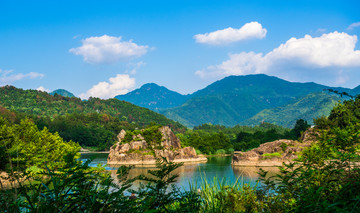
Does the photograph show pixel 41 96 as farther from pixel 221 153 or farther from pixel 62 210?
pixel 62 210

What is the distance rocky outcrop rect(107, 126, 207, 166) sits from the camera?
187ft

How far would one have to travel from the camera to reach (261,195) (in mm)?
4102

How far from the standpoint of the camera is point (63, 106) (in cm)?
16588

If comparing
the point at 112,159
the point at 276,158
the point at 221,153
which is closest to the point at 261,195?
the point at 276,158

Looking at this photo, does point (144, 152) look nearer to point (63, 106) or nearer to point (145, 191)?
point (145, 191)

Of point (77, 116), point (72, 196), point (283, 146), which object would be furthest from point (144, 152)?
point (77, 116)

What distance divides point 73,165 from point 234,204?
2812 millimetres

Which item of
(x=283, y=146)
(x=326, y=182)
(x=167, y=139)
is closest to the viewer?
(x=326, y=182)

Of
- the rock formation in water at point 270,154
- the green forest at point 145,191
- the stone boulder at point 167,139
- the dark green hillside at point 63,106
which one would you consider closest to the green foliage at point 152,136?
the stone boulder at point 167,139

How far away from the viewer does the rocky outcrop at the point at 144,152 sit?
56.9 metres

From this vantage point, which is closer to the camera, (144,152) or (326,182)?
(326,182)

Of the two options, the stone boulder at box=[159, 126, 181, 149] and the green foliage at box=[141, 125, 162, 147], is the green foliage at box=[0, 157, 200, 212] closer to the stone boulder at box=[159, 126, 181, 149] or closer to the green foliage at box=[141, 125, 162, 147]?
the green foliage at box=[141, 125, 162, 147]

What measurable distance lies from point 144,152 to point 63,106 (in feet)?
406

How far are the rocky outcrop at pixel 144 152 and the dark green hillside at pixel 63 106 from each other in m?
76.3
